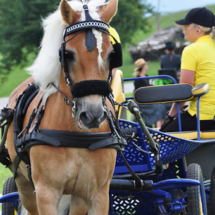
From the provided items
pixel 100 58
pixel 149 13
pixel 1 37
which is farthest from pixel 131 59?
pixel 100 58

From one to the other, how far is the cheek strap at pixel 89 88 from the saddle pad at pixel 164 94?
4.58 feet

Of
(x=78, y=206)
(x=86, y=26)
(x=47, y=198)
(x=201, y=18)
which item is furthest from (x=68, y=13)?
(x=201, y=18)

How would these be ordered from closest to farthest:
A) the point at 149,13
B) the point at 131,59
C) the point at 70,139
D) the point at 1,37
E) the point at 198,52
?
1. the point at 70,139
2. the point at 198,52
3. the point at 1,37
4. the point at 149,13
5. the point at 131,59

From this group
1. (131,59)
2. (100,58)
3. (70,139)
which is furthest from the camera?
(131,59)

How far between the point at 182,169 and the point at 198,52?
3.74 ft

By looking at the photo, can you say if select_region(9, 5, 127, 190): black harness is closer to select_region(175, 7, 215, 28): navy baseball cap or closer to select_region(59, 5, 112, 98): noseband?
select_region(59, 5, 112, 98): noseband

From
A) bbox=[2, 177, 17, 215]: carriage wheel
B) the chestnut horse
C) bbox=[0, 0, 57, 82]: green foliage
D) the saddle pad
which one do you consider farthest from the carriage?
bbox=[0, 0, 57, 82]: green foliage

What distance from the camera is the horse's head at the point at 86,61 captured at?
281 cm

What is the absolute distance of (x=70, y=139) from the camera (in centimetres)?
315

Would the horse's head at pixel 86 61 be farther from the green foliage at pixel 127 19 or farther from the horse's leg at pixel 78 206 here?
the green foliage at pixel 127 19

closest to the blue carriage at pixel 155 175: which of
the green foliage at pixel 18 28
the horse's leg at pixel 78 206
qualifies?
the horse's leg at pixel 78 206

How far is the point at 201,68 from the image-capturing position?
4543 mm

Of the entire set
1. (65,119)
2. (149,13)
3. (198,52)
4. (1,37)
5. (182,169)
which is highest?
(149,13)

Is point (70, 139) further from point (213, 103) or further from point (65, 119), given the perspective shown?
point (213, 103)
